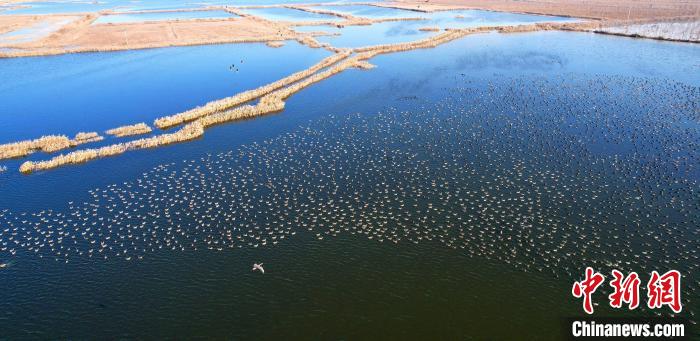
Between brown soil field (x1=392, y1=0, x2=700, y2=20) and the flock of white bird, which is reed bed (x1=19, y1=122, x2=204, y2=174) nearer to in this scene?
the flock of white bird

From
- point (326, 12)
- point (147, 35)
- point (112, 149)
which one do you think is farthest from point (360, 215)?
point (326, 12)

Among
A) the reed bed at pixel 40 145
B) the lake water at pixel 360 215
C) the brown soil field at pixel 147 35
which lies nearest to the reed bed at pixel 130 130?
the reed bed at pixel 40 145

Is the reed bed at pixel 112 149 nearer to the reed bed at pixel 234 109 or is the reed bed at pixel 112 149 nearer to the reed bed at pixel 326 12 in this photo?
the reed bed at pixel 234 109

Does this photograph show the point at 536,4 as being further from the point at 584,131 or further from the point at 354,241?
the point at 354,241

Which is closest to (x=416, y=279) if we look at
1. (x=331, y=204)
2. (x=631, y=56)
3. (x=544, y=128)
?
(x=331, y=204)

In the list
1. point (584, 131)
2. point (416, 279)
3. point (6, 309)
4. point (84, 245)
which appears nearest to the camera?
point (6, 309)

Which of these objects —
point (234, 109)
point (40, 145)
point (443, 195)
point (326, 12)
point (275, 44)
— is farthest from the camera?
point (326, 12)

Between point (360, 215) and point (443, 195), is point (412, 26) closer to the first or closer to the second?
point (443, 195)

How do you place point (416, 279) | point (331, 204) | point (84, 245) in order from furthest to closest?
point (331, 204)
point (84, 245)
point (416, 279)
